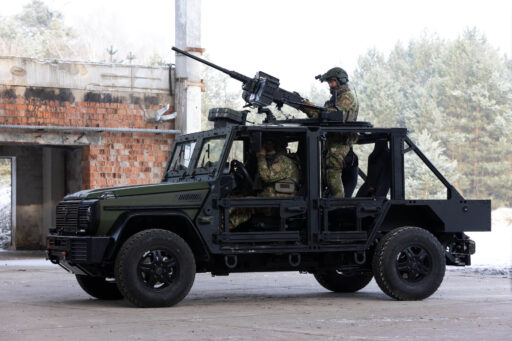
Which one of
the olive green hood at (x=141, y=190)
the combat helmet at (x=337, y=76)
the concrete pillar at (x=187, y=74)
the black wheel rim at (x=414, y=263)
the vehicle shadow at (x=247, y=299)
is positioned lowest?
the vehicle shadow at (x=247, y=299)

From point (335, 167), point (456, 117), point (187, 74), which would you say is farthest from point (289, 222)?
point (456, 117)

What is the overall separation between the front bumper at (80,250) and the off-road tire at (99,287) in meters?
0.85

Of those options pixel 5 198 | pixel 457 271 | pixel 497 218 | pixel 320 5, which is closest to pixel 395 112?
pixel 497 218

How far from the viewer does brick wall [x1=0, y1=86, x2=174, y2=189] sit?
20.7m

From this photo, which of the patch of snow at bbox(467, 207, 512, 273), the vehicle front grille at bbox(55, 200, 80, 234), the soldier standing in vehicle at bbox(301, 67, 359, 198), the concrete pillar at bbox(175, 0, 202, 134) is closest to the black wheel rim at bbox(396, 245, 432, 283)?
the soldier standing in vehicle at bbox(301, 67, 359, 198)

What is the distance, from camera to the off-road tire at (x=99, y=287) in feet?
40.4

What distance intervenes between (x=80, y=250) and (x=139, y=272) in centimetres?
69

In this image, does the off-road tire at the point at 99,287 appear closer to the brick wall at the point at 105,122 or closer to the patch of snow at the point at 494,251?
the patch of snow at the point at 494,251

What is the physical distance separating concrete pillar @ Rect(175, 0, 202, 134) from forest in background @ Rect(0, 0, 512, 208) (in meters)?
33.9

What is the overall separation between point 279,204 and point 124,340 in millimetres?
3719

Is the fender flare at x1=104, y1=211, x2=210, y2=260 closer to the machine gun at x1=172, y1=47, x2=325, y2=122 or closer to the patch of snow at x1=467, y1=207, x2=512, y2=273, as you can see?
the machine gun at x1=172, y1=47, x2=325, y2=122

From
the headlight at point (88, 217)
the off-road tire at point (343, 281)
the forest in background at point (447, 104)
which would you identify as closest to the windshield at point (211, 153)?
the headlight at point (88, 217)

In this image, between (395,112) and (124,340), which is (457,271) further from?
(395,112)

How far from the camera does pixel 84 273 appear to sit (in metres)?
11.5
